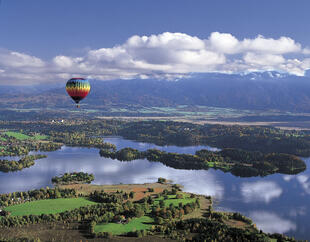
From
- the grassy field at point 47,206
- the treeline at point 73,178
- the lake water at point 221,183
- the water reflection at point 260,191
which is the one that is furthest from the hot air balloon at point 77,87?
the water reflection at point 260,191

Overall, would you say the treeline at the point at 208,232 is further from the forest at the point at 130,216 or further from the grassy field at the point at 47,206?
the grassy field at the point at 47,206

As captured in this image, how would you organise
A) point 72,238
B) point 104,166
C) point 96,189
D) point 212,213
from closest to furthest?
point 72,238, point 212,213, point 96,189, point 104,166

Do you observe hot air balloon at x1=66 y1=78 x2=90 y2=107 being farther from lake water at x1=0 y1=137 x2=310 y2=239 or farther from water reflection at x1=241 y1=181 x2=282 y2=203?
water reflection at x1=241 y1=181 x2=282 y2=203

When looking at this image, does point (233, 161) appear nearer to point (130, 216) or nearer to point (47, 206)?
point (130, 216)

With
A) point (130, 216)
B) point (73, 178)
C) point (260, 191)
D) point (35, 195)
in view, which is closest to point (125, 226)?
point (130, 216)

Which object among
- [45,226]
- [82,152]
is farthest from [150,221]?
[82,152]

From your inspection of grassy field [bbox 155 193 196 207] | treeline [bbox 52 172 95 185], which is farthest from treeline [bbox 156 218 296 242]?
treeline [bbox 52 172 95 185]

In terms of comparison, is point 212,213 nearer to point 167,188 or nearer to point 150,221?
point 150,221
